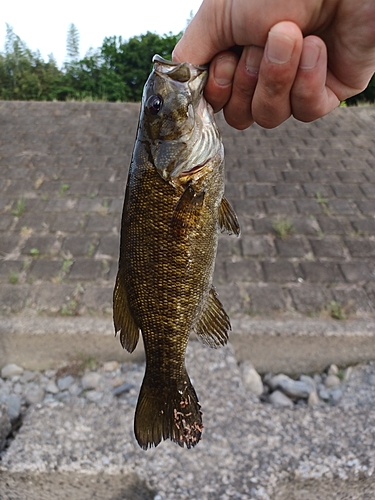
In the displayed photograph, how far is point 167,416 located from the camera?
1618 mm

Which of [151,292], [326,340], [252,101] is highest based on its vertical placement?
[252,101]

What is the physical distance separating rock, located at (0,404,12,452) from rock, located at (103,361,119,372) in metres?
0.78

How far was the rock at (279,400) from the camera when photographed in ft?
9.61

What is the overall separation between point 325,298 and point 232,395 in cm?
128

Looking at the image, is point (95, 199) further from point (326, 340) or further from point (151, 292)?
point (151, 292)

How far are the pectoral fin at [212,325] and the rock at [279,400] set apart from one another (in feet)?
4.99

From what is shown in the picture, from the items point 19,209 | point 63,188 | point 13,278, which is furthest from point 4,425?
point 63,188

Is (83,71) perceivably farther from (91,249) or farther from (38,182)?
(91,249)

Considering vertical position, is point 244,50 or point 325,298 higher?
point 244,50

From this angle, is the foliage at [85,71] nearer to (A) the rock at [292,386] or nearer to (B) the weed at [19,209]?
(B) the weed at [19,209]

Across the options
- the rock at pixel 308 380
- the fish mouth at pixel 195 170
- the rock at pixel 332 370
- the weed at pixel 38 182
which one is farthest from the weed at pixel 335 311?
the weed at pixel 38 182

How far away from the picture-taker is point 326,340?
3279 mm

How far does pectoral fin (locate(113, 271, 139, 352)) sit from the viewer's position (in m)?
1.53

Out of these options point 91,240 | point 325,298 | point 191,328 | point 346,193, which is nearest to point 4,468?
point 191,328
